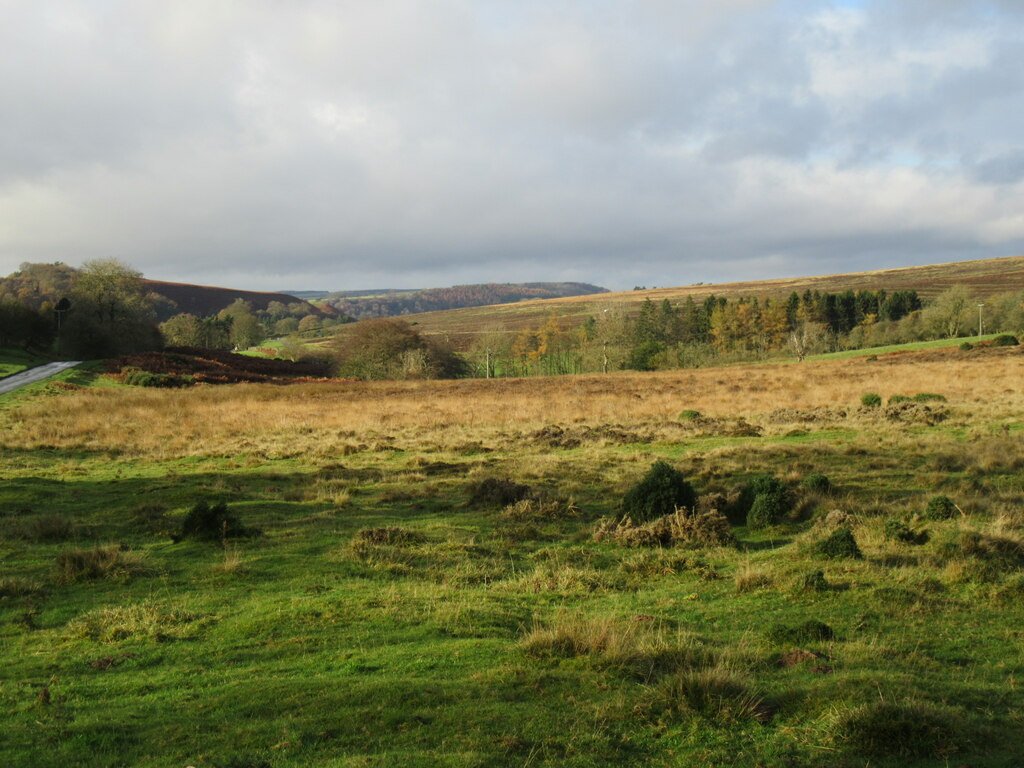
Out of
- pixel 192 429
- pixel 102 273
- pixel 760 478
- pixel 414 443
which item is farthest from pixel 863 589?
pixel 102 273

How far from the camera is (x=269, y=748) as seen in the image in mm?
4641

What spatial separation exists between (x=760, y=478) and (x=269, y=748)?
10.9 m

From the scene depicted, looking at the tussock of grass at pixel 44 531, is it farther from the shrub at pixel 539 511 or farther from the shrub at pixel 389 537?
Result: the shrub at pixel 539 511

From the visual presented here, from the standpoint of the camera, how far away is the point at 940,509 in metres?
11.7

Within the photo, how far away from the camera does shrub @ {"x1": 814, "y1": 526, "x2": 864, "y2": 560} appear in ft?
32.1

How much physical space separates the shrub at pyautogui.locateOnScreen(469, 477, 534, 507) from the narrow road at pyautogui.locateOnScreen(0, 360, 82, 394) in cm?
4010

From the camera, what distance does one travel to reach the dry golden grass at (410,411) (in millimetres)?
26359

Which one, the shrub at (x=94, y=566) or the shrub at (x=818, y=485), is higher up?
the shrub at (x=94, y=566)

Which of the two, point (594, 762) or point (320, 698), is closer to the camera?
A: point (594, 762)

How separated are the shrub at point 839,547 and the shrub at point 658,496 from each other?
9.69 feet

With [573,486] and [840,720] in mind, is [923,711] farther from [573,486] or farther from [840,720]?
[573,486]

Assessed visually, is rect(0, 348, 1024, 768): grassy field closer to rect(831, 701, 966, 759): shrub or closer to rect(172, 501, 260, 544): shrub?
rect(831, 701, 966, 759): shrub

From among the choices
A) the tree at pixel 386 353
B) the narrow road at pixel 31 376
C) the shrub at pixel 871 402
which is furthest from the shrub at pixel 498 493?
the tree at pixel 386 353

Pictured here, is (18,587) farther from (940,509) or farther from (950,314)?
(950,314)
